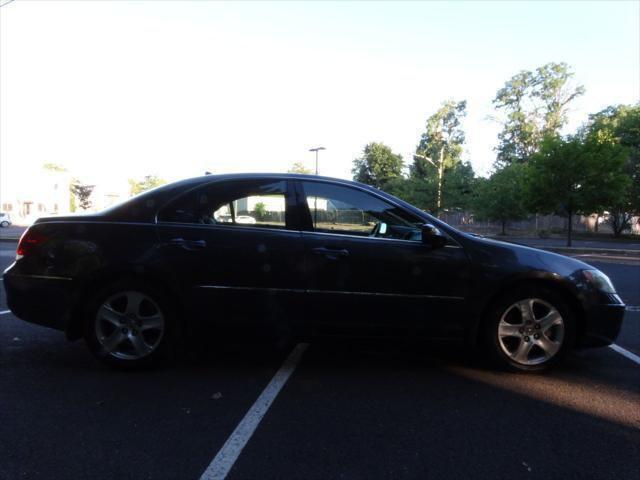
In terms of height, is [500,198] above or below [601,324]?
above

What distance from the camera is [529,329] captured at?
12.5 ft

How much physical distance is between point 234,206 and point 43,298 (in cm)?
167

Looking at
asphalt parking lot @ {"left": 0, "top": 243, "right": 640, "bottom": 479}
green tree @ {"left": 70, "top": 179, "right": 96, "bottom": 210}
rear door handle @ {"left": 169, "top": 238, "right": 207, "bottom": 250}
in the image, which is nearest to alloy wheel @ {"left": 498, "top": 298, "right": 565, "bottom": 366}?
asphalt parking lot @ {"left": 0, "top": 243, "right": 640, "bottom": 479}

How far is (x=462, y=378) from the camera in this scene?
12.4ft

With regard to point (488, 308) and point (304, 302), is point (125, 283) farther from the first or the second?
point (488, 308)

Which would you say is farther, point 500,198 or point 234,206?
point 500,198

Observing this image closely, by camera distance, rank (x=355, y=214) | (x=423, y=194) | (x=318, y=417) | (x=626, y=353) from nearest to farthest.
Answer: (x=318, y=417)
(x=355, y=214)
(x=626, y=353)
(x=423, y=194)

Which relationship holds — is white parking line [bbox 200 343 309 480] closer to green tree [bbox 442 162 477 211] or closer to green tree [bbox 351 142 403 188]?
green tree [bbox 442 162 477 211]

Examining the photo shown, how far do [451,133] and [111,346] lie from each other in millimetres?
58052

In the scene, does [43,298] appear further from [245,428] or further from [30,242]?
[245,428]

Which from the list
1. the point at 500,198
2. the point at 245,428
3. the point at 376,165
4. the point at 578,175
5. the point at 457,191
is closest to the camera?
the point at 245,428

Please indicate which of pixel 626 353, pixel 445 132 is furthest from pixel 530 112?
pixel 626 353

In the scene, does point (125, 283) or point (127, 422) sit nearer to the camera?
point (127, 422)

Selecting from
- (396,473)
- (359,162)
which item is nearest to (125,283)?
(396,473)
